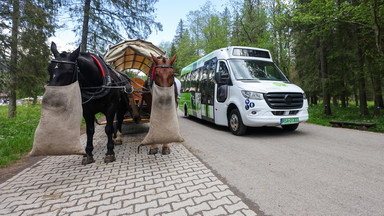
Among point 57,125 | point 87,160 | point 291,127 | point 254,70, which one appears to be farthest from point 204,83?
point 57,125

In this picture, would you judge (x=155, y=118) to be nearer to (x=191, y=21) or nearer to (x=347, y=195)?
(x=347, y=195)

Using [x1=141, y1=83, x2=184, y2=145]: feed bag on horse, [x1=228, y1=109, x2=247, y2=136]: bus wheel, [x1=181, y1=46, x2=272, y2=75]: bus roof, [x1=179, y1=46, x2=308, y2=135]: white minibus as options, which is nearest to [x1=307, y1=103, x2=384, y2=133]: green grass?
[x1=179, y1=46, x2=308, y2=135]: white minibus

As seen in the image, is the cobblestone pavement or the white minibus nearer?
the cobblestone pavement

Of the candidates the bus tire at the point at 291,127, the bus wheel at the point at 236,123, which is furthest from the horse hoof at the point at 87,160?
the bus tire at the point at 291,127

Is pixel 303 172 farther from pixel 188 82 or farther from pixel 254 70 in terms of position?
pixel 188 82

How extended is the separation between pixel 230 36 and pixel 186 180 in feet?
58.3

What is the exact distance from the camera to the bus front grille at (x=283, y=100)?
5520 millimetres

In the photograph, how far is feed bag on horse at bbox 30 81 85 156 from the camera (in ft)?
8.66

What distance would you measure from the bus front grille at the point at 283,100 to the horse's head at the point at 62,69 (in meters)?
4.85

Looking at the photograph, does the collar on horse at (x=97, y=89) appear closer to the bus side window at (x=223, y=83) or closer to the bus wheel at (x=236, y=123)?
the bus side window at (x=223, y=83)

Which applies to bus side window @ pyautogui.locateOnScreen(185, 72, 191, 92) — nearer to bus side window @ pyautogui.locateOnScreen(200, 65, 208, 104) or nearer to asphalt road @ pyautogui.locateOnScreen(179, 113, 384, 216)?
bus side window @ pyautogui.locateOnScreen(200, 65, 208, 104)

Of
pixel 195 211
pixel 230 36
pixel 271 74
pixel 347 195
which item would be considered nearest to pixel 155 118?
pixel 195 211

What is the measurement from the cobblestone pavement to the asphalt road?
41 centimetres

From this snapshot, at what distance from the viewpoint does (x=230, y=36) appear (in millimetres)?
18156
